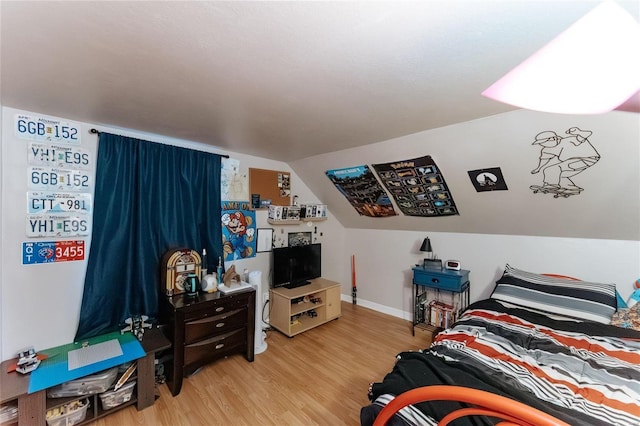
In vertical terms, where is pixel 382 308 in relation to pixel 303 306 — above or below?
below

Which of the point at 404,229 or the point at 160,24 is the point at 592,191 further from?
the point at 160,24

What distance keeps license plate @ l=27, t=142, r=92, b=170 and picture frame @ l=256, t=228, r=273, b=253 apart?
1.75 meters

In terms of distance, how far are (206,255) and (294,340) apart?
139 cm

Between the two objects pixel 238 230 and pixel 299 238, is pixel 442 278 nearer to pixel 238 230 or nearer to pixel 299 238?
pixel 299 238

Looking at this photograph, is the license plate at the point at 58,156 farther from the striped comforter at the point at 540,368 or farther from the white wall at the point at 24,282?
the striped comforter at the point at 540,368

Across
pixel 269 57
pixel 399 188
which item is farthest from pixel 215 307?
pixel 399 188

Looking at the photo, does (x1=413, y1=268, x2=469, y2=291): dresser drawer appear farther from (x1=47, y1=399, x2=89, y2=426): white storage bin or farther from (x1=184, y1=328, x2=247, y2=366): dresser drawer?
(x1=47, y1=399, x2=89, y2=426): white storage bin

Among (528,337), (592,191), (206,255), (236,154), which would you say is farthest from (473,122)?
(206,255)

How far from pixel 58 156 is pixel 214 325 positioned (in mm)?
1835

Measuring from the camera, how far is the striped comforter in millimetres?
1099

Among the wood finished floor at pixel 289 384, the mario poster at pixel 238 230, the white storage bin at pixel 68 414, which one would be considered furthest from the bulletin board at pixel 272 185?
the white storage bin at pixel 68 414

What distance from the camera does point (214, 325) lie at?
226 cm

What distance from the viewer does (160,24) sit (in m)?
1.00

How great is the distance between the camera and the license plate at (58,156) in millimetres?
1875
